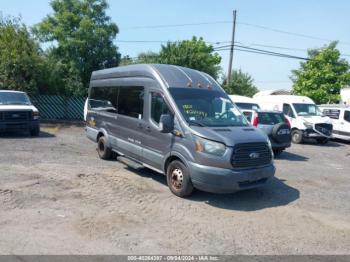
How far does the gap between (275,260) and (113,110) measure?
621 centimetres

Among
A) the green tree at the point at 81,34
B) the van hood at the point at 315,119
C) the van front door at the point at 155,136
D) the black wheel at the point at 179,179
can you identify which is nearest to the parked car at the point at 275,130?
the van hood at the point at 315,119

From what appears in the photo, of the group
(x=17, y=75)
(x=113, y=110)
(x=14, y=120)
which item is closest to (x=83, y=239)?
(x=113, y=110)

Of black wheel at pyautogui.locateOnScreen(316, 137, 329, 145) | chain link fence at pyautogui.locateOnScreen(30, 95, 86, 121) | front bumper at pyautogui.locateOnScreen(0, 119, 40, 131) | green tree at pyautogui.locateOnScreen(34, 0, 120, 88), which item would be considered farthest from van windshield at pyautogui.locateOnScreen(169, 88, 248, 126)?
chain link fence at pyautogui.locateOnScreen(30, 95, 86, 121)

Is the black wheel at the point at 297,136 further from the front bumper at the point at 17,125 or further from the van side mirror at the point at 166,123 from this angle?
the front bumper at the point at 17,125

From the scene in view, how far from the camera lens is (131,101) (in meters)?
8.90

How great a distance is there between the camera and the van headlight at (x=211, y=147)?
6684 millimetres

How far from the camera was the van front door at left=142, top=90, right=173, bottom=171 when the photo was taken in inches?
299

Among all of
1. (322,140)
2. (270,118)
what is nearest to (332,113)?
(322,140)

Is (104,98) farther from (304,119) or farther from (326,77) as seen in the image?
(326,77)

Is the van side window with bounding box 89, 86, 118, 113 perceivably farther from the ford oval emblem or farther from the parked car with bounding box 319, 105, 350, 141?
the parked car with bounding box 319, 105, 350, 141

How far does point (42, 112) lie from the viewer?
74.9ft

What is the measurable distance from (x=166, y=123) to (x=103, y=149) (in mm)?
3701

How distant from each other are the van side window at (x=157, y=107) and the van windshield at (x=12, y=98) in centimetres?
875

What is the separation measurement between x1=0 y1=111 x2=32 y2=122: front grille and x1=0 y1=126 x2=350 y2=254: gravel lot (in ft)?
13.6
